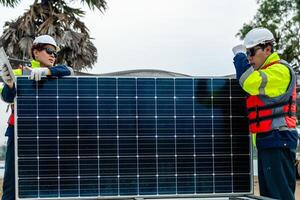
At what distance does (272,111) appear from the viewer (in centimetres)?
545

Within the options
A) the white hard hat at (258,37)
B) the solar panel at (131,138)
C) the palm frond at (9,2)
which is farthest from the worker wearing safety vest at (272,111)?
the palm frond at (9,2)

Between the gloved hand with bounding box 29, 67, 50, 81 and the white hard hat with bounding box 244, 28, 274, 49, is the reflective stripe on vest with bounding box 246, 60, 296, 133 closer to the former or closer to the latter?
the white hard hat with bounding box 244, 28, 274, 49

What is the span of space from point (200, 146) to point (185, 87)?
0.55m

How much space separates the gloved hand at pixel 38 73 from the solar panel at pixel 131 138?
0.31ft

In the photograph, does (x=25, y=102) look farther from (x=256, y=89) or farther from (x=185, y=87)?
(x=256, y=89)

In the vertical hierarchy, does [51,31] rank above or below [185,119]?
above

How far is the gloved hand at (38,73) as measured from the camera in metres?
5.31

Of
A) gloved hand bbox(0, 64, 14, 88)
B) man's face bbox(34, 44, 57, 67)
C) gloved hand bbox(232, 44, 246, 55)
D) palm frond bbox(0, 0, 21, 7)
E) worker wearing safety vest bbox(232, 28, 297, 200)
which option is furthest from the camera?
palm frond bbox(0, 0, 21, 7)

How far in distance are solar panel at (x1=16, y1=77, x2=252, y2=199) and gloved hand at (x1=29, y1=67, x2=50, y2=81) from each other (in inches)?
3.7

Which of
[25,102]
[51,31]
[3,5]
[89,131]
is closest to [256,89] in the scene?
[89,131]

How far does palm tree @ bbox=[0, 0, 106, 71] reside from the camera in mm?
20562

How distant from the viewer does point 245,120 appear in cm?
575

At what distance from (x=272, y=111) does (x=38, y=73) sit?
→ 6.72 ft

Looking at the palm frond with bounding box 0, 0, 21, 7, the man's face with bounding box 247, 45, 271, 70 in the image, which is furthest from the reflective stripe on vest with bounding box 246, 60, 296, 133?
the palm frond with bounding box 0, 0, 21, 7
